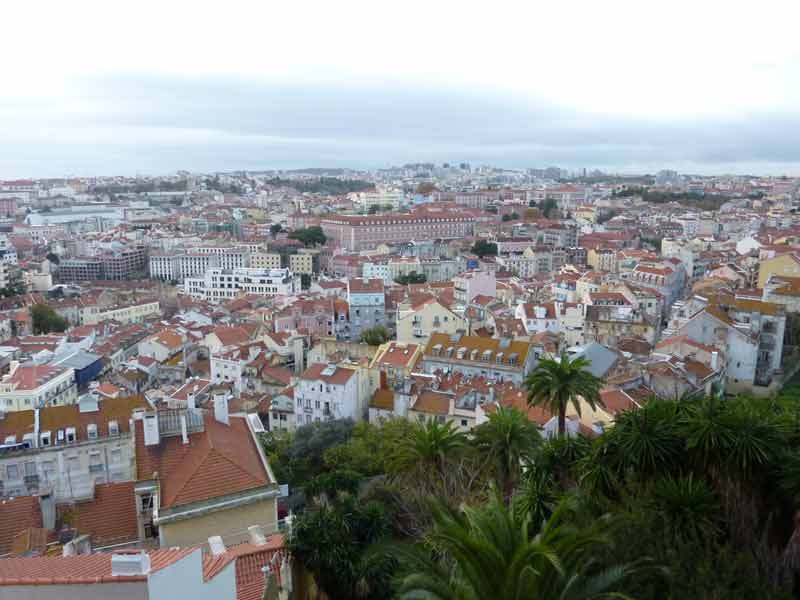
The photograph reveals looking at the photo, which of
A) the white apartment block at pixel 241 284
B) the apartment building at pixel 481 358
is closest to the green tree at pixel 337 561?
the apartment building at pixel 481 358

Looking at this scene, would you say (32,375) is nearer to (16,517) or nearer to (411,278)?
(16,517)

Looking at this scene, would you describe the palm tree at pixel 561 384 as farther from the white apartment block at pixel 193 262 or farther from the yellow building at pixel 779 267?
the white apartment block at pixel 193 262

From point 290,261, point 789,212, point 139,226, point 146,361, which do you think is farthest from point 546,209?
point 146,361

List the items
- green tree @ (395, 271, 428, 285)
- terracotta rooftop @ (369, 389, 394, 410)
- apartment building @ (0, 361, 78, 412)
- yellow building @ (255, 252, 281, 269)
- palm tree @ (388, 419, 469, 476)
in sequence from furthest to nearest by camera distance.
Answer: yellow building @ (255, 252, 281, 269), green tree @ (395, 271, 428, 285), apartment building @ (0, 361, 78, 412), terracotta rooftop @ (369, 389, 394, 410), palm tree @ (388, 419, 469, 476)

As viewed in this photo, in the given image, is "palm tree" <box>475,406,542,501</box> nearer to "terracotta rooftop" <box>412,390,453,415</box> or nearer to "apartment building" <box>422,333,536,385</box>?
"terracotta rooftop" <box>412,390,453,415</box>

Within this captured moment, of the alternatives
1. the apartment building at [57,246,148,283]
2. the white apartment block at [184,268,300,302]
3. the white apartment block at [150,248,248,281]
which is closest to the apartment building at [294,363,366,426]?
the white apartment block at [184,268,300,302]

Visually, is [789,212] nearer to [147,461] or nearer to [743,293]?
[743,293]

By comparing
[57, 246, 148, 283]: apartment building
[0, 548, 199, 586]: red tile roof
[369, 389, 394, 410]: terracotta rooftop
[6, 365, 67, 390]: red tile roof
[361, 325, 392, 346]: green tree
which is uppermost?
[0, 548, 199, 586]: red tile roof
